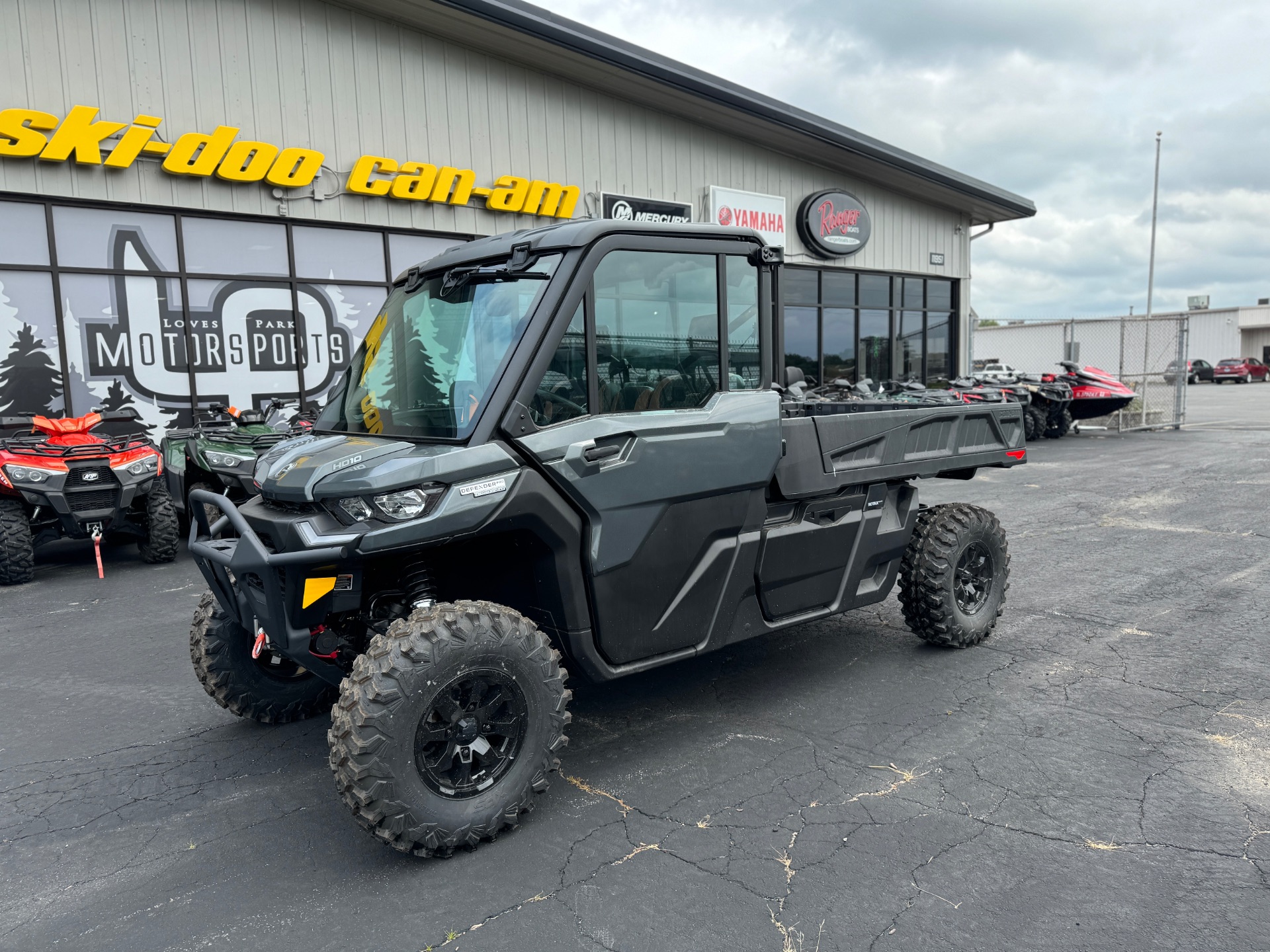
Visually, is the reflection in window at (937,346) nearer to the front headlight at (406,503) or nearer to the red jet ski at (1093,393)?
the red jet ski at (1093,393)

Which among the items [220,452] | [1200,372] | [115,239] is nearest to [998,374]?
[220,452]

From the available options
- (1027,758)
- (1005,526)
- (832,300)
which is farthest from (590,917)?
(832,300)

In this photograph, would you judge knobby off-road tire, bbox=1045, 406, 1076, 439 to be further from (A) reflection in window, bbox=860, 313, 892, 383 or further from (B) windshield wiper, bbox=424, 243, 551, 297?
(B) windshield wiper, bbox=424, 243, 551, 297

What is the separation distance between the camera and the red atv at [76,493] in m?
7.97

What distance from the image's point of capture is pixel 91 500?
8320mm

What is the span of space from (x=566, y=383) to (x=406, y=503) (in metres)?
0.81

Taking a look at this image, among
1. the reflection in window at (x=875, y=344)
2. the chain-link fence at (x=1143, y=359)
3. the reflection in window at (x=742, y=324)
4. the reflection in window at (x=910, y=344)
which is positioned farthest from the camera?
the reflection in window at (x=910, y=344)

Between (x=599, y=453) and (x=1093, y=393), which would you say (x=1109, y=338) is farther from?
(x=599, y=453)

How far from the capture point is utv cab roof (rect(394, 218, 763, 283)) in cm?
357

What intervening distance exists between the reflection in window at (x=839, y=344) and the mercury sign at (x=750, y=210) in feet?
8.02

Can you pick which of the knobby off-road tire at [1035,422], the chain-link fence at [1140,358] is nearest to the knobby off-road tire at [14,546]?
the knobby off-road tire at [1035,422]

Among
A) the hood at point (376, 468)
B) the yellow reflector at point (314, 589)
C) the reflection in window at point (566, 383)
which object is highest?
the reflection in window at point (566, 383)

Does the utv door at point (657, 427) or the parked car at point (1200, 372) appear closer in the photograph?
the utv door at point (657, 427)

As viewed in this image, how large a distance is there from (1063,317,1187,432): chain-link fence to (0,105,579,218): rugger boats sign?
15058mm
